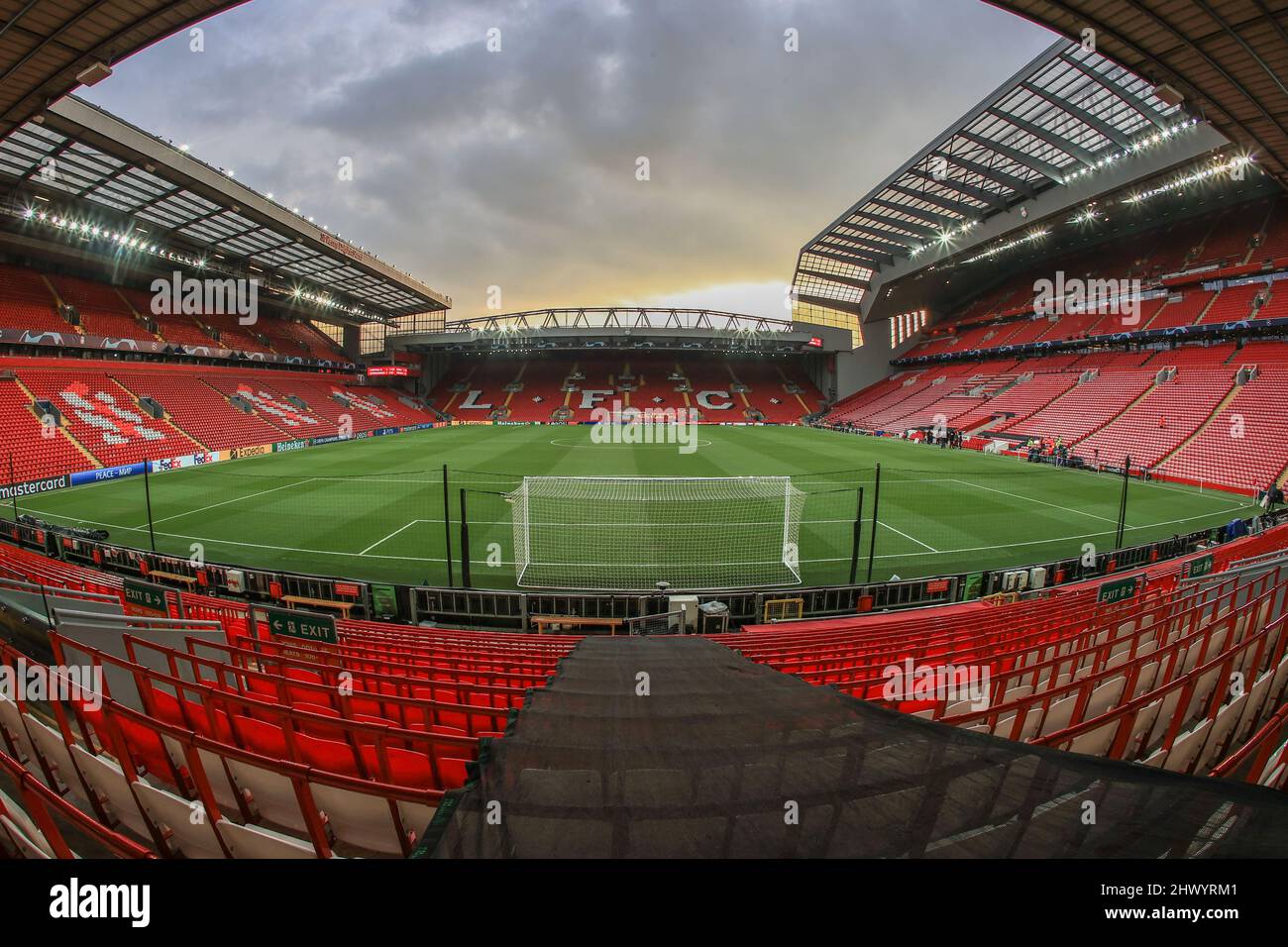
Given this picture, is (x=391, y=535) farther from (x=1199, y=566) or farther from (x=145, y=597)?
(x=1199, y=566)

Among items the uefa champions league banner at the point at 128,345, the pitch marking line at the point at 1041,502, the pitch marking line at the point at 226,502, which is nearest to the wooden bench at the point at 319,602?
the pitch marking line at the point at 226,502

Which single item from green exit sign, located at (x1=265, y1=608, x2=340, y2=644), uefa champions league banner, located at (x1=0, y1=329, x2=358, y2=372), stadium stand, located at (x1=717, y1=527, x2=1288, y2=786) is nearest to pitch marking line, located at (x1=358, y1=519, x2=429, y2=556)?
green exit sign, located at (x1=265, y1=608, x2=340, y2=644)

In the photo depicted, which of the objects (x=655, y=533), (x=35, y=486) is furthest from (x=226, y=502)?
(x=655, y=533)

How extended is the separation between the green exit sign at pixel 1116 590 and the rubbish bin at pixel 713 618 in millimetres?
6246

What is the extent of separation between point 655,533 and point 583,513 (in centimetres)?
355

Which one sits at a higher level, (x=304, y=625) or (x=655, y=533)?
(x=304, y=625)

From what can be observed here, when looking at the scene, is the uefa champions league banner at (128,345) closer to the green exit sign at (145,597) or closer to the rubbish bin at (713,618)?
the green exit sign at (145,597)

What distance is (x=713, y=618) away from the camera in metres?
9.54

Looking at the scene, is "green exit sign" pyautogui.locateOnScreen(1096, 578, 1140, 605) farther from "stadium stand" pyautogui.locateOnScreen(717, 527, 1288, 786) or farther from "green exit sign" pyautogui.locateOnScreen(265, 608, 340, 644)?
"green exit sign" pyautogui.locateOnScreen(265, 608, 340, 644)

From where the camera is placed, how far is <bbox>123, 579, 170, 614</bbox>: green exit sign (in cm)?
665

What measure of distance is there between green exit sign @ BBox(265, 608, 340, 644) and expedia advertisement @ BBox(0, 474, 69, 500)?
25520 mm

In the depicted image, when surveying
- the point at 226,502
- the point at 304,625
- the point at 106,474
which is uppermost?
the point at 106,474
